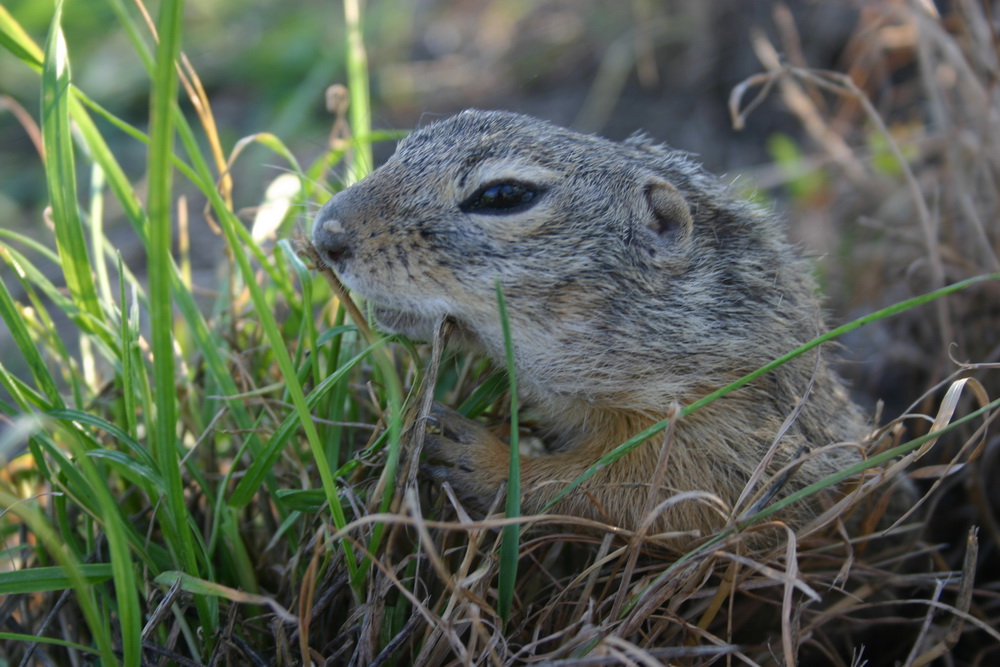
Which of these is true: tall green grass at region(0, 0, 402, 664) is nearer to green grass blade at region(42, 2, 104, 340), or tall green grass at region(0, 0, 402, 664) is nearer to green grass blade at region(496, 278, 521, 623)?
green grass blade at region(42, 2, 104, 340)

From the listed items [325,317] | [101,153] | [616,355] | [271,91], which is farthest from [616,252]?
[271,91]

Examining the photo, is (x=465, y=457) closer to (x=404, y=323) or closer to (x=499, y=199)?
(x=404, y=323)

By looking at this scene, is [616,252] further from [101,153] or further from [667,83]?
[667,83]

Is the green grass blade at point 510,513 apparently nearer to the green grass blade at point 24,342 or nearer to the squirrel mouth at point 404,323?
the squirrel mouth at point 404,323

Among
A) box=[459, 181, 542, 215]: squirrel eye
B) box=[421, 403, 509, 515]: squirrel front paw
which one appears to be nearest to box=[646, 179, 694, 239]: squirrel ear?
box=[459, 181, 542, 215]: squirrel eye

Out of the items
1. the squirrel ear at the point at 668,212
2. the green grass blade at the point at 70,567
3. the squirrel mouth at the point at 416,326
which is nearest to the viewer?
the green grass blade at the point at 70,567

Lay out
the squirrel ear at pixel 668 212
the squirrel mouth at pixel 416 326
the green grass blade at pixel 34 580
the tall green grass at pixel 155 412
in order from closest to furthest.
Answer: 1. the tall green grass at pixel 155 412
2. the green grass blade at pixel 34 580
3. the squirrel mouth at pixel 416 326
4. the squirrel ear at pixel 668 212

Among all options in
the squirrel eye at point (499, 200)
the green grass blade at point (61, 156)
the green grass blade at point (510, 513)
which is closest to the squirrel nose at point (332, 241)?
the squirrel eye at point (499, 200)
